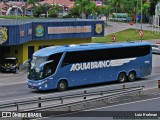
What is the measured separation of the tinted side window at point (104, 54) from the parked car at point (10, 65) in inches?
492

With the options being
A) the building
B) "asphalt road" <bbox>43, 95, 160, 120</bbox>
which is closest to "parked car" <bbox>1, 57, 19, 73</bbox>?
the building

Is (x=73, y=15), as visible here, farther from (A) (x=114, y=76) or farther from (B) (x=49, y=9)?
(A) (x=114, y=76)

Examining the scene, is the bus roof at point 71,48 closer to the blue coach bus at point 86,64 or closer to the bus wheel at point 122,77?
the blue coach bus at point 86,64

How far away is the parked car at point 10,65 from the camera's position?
4425 cm

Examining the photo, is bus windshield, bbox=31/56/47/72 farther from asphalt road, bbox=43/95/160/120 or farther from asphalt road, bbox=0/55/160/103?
asphalt road, bbox=43/95/160/120

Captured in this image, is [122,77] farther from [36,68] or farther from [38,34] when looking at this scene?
[38,34]

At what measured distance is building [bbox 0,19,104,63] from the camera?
43.4 meters

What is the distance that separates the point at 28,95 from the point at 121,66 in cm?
885

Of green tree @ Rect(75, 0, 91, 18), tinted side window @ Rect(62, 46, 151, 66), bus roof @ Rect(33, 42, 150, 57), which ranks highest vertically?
green tree @ Rect(75, 0, 91, 18)

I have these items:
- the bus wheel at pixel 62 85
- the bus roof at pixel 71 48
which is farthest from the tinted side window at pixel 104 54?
the bus wheel at pixel 62 85

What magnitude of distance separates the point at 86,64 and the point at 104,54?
202 cm

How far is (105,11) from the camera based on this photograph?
125m

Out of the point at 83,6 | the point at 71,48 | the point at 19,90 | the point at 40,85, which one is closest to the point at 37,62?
the point at 40,85

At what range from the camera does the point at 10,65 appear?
44406mm
